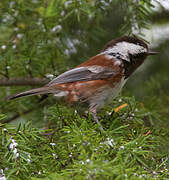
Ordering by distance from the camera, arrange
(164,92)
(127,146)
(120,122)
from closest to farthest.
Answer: (127,146), (120,122), (164,92)

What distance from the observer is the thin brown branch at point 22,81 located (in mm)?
2104

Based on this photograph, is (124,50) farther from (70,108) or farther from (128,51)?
(70,108)

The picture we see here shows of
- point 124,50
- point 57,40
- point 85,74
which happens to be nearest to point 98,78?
point 85,74

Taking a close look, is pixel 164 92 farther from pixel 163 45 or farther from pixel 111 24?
pixel 111 24

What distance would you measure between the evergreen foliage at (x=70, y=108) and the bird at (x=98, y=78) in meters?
0.08

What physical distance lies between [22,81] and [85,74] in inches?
21.3

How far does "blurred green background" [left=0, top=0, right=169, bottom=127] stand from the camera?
75.9 inches

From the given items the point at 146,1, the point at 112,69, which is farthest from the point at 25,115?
the point at 146,1

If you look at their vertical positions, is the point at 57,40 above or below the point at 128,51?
below

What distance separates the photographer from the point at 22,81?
7.05 feet

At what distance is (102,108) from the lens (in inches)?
77.1

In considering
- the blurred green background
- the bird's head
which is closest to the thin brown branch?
the blurred green background

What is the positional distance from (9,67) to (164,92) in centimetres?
119

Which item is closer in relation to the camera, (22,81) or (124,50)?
(124,50)
